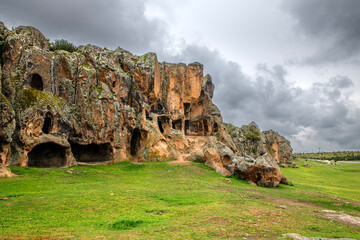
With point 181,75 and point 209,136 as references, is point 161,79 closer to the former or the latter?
point 181,75

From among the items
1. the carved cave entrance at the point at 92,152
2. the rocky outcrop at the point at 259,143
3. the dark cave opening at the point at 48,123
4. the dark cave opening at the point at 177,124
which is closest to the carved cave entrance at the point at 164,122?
the dark cave opening at the point at 177,124

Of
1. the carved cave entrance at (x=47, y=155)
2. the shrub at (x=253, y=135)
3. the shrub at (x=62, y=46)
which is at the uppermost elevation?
the shrub at (x=62, y=46)

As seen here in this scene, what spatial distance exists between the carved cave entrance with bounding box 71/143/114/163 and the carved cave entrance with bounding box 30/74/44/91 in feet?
30.1

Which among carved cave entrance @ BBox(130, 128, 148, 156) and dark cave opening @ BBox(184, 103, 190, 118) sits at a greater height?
dark cave opening @ BBox(184, 103, 190, 118)

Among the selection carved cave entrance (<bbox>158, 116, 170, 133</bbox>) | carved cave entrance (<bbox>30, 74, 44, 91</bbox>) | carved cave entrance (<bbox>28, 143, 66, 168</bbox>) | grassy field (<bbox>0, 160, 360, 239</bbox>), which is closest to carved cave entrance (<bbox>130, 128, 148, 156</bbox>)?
carved cave entrance (<bbox>158, 116, 170, 133</bbox>)

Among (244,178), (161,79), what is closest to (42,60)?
(161,79)

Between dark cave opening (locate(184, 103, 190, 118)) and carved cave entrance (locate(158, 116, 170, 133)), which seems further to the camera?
dark cave opening (locate(184, 103, 190, 118))

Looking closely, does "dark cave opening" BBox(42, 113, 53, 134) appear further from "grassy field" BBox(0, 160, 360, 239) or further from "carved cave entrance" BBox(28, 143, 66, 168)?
"grassy field" BBox(0, 160, 360, 239)

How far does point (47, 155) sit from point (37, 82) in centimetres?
947

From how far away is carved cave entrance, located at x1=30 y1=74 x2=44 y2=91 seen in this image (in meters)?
28.4

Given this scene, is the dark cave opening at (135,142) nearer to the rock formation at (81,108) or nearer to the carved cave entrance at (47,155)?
the rock formation at (81,108)

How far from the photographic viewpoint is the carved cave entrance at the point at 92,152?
109 ft

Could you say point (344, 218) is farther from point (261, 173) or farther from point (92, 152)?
point (92, 152)

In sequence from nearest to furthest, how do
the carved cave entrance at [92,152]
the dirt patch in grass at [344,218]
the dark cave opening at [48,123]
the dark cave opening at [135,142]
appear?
the dirt patch in grass at [344,218] → the dark cave opening at [48,123] → the carved cave entrance at [92,152] → the dark cave opening at [135,142]
